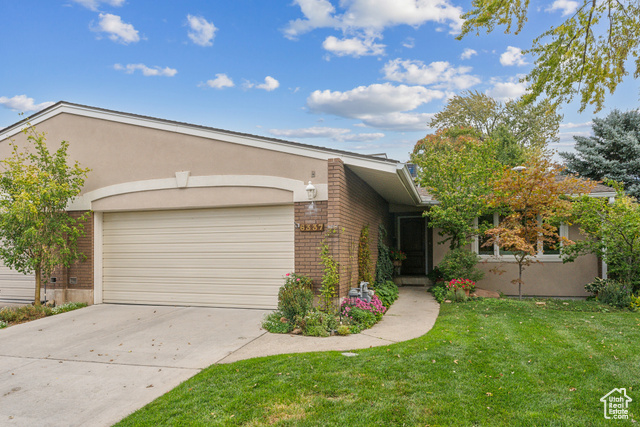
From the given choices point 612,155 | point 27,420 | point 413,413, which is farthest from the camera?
point 612,155

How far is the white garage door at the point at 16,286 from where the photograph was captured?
33.2 feet

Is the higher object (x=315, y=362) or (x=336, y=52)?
(x=336, y=52)

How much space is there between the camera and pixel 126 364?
215 inches

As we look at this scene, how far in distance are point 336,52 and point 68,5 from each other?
26.8 ft

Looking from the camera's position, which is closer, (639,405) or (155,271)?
(639,405)

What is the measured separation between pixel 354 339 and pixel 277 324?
4.81 ft

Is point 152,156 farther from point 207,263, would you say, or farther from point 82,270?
point 82,270

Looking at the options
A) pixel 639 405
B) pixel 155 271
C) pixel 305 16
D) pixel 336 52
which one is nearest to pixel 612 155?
pixel 336 52

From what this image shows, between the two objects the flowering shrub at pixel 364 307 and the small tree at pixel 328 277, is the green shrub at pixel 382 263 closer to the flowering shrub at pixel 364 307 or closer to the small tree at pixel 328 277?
the flowering shrub at pixel 364 307

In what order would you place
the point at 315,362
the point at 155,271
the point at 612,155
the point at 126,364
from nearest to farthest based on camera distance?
1. the point at 315,362
2. the point at 126,364
3. the point at 155,271
4. the point at 612,155

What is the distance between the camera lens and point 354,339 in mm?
6422

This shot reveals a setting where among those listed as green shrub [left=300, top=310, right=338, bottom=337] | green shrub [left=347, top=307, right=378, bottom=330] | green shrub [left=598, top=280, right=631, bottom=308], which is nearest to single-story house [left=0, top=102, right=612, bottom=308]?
green shrub [left=347, top=307, right=378, bottom=330]

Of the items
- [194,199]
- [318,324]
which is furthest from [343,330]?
[194,199]

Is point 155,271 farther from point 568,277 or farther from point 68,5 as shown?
point 568,277
